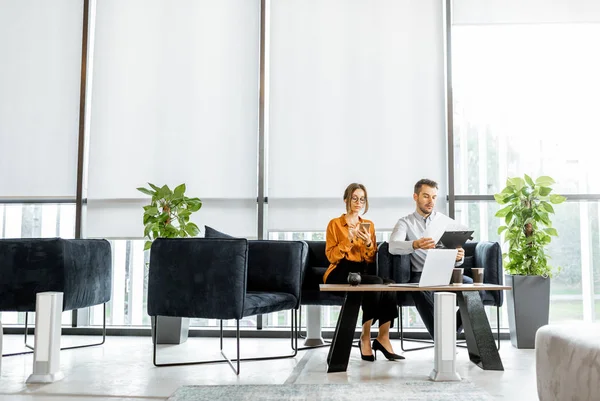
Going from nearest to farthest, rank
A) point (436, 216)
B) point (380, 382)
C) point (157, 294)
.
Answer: point (380, 382)
point (157, 294)
point (436, 216)

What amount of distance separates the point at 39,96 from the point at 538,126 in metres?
4.42

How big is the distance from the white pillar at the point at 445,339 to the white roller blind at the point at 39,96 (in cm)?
351

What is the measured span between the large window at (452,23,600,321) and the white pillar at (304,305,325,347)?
1.52 metres

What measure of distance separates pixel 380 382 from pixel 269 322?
218 cm

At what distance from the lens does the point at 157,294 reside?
142 inches

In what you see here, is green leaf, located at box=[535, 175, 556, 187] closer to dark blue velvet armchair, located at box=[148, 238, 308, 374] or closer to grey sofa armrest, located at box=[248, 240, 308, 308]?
grey sofa armrest, located at box=[248, 240, 308, 308]

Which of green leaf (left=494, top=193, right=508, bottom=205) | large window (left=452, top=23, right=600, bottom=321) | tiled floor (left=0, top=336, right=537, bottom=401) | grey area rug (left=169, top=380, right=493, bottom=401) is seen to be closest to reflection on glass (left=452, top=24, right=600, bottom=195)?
large window (left=452, top=23, right=600, bottom=321)

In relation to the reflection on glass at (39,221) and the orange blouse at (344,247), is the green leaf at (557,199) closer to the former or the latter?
the orange blouse at (344,247)

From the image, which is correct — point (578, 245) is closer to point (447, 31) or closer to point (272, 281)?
point (447, 31)

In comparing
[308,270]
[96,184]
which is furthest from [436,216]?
[96,184]

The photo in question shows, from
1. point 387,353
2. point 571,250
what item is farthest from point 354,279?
point 571,250

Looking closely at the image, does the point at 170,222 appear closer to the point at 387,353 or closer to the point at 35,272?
the point at 35,272

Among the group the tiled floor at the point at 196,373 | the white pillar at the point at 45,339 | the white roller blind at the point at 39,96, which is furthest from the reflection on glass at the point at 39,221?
the white pillar at the point at 45,339

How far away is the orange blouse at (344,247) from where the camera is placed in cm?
397
